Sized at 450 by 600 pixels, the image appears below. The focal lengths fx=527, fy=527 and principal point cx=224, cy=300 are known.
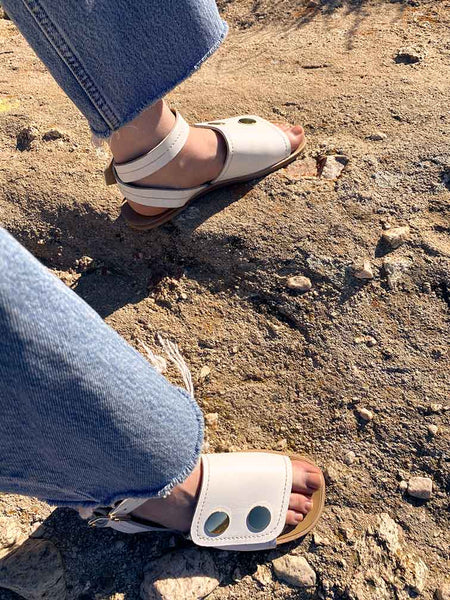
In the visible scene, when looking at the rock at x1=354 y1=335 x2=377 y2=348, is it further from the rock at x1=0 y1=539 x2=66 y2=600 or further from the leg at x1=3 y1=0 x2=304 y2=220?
the rock at x1=0 y1=539 x2=66 y2=600

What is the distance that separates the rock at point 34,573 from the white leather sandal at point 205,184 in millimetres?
939

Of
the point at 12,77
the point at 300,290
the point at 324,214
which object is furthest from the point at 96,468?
the point at 12,77

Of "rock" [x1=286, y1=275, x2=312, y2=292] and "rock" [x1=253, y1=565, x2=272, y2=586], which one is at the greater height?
Answer: "rock" [x1=286, y1=275, x2=312, y2=292]

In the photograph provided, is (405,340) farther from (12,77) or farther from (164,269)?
(12,77)

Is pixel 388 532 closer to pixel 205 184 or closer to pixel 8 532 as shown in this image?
pixel 8 532

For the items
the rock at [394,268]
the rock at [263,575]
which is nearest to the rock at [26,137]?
the rock at [394,268]

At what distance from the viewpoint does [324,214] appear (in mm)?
1648

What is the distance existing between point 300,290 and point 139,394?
2.71 feet

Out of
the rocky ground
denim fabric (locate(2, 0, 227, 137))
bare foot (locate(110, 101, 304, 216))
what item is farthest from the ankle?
the rocky ground

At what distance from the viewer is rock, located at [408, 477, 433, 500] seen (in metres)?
1.31

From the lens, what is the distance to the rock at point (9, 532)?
4.32ft

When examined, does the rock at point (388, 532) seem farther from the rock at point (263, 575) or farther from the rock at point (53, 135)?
the rock at point (53, 135)

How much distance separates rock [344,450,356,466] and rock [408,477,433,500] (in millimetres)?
147

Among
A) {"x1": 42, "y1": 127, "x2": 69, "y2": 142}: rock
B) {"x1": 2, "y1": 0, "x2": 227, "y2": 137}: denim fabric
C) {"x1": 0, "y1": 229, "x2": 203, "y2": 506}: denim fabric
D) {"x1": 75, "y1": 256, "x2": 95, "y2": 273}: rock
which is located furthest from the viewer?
{"x1": 42, "y1": 127, "x2": 69, "y2": 142}: rock
